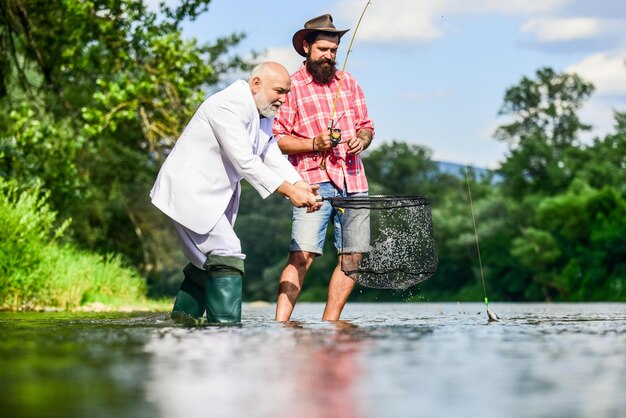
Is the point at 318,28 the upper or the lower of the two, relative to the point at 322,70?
upper

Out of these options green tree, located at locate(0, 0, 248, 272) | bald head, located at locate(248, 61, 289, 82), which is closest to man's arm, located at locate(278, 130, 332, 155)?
bald head, located at locate(248, 61, 289, 82)

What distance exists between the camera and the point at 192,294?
25.7 ft

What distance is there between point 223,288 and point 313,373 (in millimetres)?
3180

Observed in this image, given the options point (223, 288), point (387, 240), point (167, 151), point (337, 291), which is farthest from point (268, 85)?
point (167, 151)

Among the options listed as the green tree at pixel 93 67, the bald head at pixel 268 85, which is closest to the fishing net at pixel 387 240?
the bald head at pixel 268 85

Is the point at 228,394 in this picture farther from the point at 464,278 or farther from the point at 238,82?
the point at 464,278

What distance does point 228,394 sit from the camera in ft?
11.5

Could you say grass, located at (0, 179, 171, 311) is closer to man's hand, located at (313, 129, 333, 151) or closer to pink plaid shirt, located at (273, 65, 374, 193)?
pink plaid shirt, located at (273, 65, 374, 193)

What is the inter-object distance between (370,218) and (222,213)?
147cm

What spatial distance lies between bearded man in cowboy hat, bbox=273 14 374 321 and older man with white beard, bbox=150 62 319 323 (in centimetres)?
77

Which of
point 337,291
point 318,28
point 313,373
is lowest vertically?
point 313,373

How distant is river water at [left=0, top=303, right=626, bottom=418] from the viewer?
3234 mm

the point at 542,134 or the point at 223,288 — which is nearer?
the point at 223,288

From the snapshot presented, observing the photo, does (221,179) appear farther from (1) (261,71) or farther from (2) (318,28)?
(2) (318,28)
